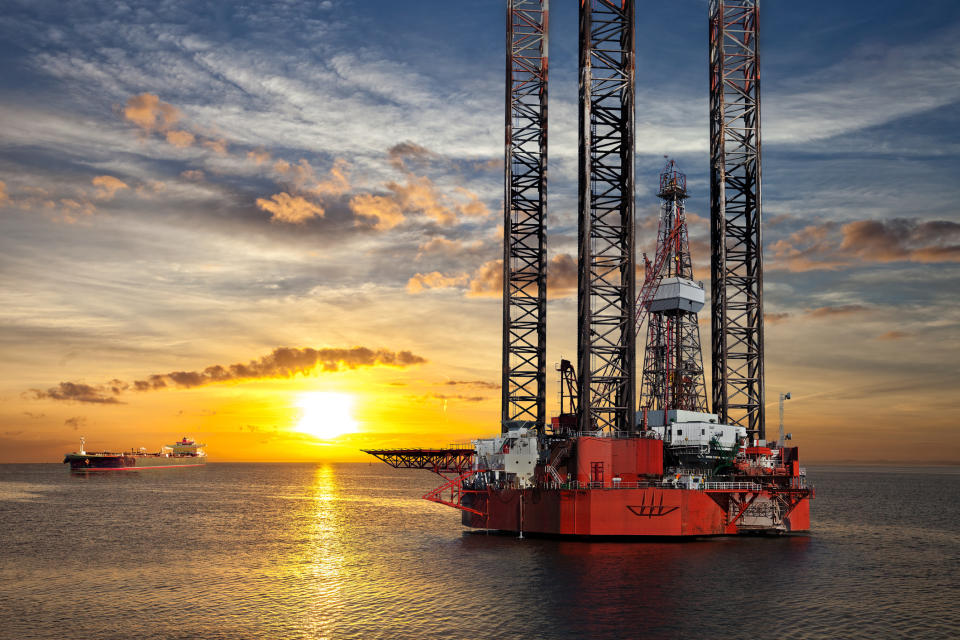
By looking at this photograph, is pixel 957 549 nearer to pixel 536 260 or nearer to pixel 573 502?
pixel 573 502

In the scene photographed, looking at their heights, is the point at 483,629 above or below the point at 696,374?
below

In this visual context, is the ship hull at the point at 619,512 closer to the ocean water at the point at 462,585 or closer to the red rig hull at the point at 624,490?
the red rig hull at the point at 624,490

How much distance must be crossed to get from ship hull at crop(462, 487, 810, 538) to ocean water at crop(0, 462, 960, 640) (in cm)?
122

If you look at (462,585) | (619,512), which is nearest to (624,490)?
(619,512)

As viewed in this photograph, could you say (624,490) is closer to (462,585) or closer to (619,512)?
(619,512)

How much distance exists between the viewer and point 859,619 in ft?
127

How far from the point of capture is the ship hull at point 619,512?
184ft

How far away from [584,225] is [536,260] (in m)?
12.8

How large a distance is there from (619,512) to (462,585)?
49.3ft

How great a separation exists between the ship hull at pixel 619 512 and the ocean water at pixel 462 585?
1220 millimetres

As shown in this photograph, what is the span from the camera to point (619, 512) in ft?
184

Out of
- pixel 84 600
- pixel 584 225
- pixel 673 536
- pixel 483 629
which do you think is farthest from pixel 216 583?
pixel 584 225

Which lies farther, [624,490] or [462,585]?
[624,490]

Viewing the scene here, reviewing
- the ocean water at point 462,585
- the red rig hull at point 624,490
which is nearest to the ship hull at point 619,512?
the red rig hull at point 624,490
